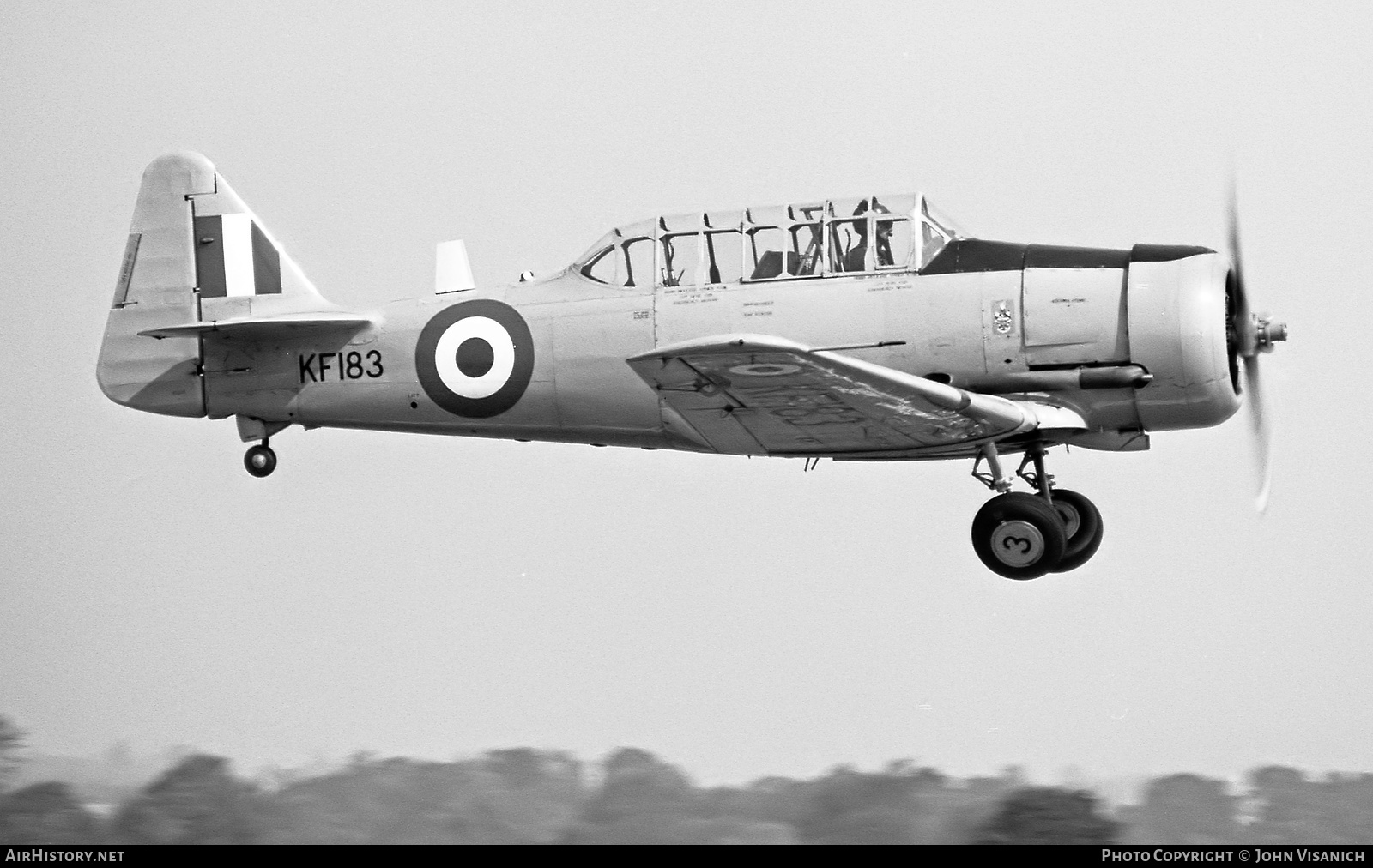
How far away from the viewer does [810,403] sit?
34.3 feet

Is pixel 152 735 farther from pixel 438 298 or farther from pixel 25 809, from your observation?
pixel 438 298

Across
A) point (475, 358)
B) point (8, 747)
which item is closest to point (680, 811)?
point (475, 358)

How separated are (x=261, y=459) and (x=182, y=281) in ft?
4.47

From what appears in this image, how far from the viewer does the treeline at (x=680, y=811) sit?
11.6 metres

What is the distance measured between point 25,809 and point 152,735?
913 millimetres

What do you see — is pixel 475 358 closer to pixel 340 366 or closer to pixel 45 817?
pixel 340 366

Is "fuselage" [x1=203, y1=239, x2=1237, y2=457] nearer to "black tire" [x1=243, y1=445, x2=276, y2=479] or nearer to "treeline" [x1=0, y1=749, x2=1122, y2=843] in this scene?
"black tire" [x1=243, y1=445, x2=276, y2=479]

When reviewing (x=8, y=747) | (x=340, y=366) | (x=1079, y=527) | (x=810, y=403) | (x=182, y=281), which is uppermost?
(x=182, y=281)

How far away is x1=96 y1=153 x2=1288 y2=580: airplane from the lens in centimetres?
1078

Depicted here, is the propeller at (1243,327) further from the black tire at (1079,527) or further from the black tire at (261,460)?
the black tire at (261,460)

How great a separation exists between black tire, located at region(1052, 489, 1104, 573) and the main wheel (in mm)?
654

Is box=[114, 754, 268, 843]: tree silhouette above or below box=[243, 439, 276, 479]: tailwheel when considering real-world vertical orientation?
below

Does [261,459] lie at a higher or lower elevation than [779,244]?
lower

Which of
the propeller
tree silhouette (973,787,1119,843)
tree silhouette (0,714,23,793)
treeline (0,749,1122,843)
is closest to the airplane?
the propeller
